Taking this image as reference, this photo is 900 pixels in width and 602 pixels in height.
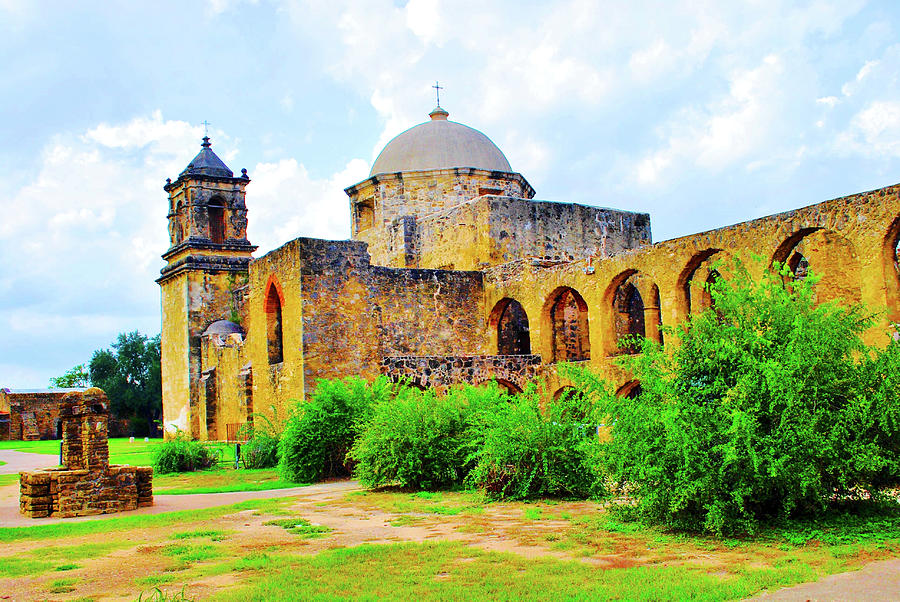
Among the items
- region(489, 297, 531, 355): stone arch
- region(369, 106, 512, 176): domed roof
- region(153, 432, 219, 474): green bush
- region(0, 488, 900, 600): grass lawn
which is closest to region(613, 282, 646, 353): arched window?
region(489, 297, 531, 355): stone arch

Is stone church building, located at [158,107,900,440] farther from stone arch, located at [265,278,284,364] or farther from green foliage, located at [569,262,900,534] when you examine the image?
green foliage, located at [569,262,900,534]

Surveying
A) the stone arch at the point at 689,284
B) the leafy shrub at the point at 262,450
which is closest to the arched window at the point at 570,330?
the stone arch at the point at 689,284

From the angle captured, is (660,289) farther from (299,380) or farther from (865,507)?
(865,507)

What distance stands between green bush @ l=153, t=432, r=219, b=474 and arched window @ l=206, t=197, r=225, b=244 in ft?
49.2

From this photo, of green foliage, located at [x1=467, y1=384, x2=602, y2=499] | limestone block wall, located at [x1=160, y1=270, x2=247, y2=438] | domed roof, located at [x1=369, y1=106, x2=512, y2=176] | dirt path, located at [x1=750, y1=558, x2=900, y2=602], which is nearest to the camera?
dirt path, located at [x1=750, y1=558, x2=900, y2=602]

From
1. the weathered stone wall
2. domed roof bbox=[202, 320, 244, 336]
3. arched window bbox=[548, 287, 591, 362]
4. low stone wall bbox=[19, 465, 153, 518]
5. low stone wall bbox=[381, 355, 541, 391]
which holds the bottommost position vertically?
low stone wall bbox=[19, 465, 153, 518]

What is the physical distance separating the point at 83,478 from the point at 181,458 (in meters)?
5.75

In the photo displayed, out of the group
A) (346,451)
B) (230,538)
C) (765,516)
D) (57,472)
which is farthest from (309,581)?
(346,451)

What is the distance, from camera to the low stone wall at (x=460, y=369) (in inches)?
677

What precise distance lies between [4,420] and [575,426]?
1352 inches

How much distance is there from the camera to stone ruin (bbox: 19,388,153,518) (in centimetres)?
1012

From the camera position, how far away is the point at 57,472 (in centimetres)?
1025

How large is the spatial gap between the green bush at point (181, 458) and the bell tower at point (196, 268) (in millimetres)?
10752

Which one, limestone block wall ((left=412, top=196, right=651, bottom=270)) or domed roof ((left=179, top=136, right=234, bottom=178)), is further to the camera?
domed roof ((left=179, top=136, right=234, bottom=178))
